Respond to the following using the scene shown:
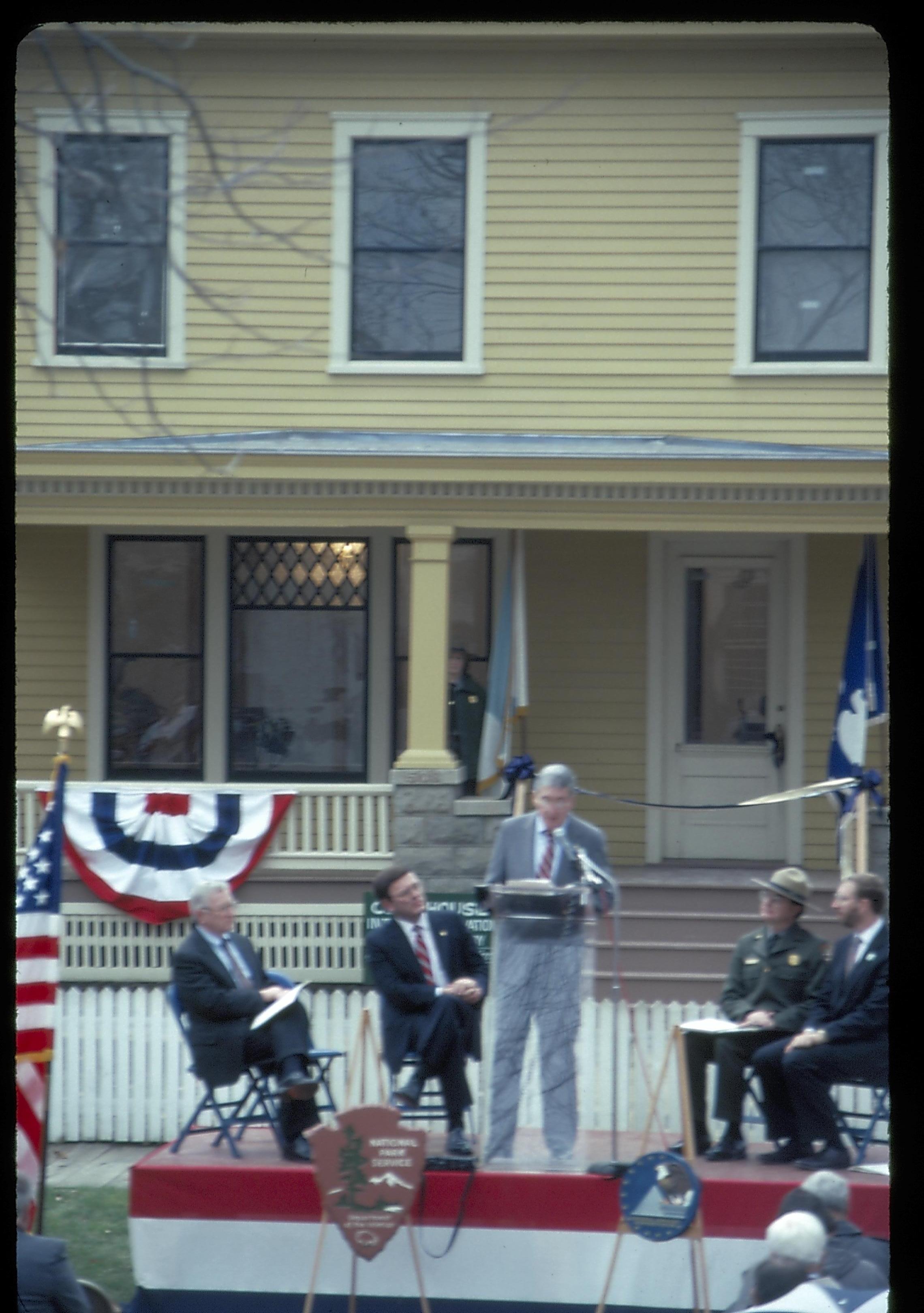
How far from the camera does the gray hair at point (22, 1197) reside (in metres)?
4.84

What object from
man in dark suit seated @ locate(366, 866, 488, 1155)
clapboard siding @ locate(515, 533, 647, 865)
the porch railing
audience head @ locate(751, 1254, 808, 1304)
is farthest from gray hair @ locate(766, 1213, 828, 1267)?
clapboard siding @ locate(515, 533, 647, 865)

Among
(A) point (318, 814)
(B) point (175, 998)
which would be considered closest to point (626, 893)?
(A) point (318, 814)

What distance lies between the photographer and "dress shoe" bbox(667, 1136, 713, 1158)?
5.95 metres

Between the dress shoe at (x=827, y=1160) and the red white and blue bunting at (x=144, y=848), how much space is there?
17.5 feet

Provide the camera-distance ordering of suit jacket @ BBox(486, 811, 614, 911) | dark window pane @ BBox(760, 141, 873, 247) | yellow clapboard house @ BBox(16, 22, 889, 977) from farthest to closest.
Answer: dark window pane @ BBox(760, 141, 873, 247) < yellow clapboard house @ BBox(16, 22, 889, 977) < suit jacket @ BBox(486, 811, 614, 911)

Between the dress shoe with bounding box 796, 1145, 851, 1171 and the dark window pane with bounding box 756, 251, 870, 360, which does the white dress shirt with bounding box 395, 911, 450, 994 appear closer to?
the dress shoe with bounding box 796, 1145, 851, 1171

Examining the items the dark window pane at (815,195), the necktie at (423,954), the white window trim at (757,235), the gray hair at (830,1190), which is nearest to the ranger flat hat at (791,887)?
the necktie at (423,954)

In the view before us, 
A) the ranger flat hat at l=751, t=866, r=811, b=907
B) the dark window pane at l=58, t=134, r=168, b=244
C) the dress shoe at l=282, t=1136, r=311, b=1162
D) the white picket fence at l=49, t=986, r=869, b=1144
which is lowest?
the white picket fence at l=49, t=986, r=869, b=1144

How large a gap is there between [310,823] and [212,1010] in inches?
161

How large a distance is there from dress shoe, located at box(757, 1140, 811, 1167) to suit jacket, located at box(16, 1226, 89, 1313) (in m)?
2.82

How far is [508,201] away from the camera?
10.6 meters

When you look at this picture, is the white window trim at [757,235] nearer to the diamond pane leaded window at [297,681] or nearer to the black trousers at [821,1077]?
the diamond pane leaded window at [297,681]

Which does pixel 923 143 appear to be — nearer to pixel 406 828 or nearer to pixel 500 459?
pixel 500 459

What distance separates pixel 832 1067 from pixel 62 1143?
4785 millimetres
